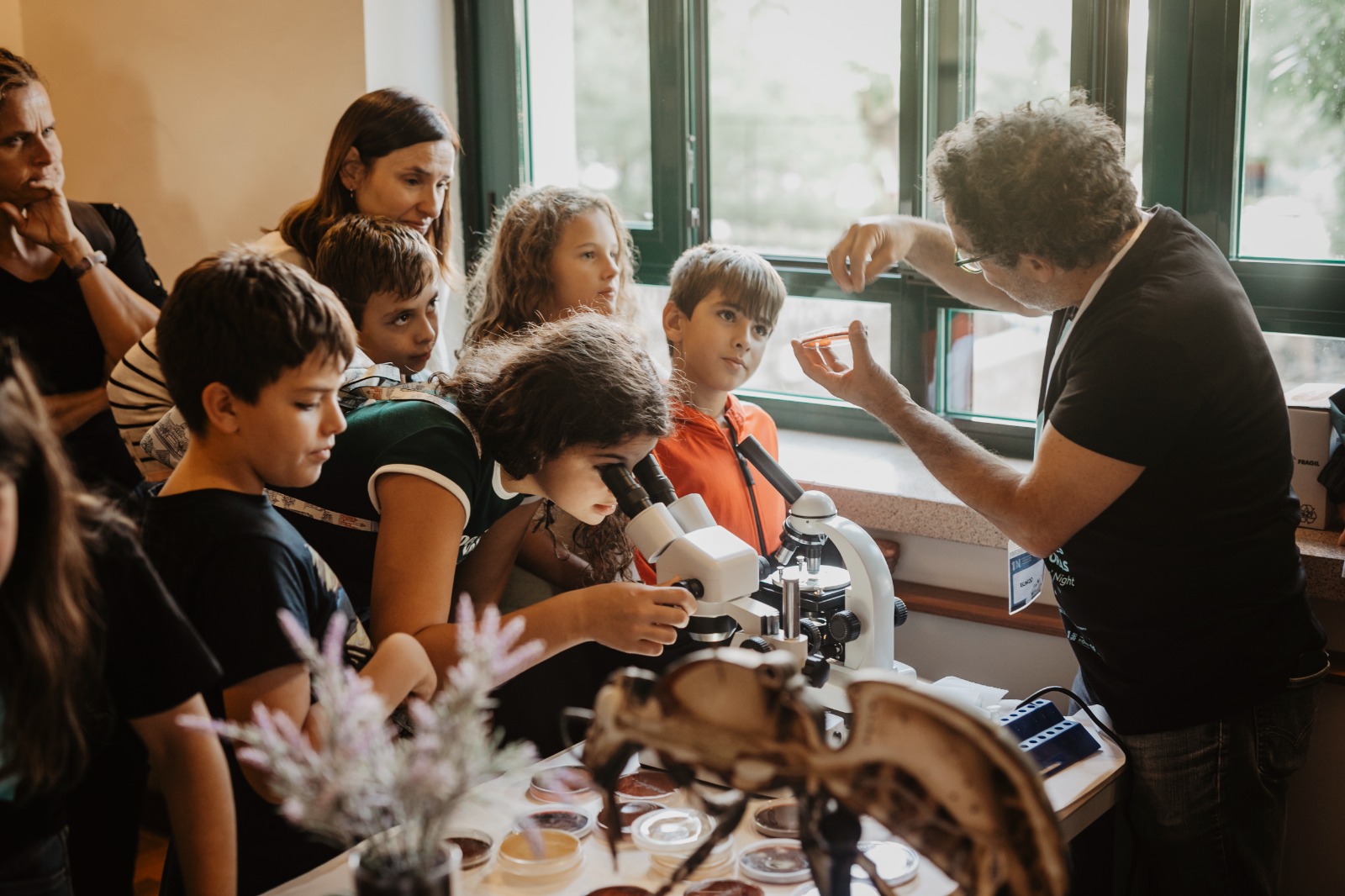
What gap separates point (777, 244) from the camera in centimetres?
299

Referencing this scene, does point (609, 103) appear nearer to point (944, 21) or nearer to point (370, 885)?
point (944, 21)

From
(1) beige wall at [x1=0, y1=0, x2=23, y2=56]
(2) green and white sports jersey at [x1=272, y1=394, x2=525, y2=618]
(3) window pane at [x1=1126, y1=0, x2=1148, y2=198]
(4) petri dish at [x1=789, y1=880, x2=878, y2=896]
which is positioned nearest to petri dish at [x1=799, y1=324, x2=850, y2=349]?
(2) green and white sports jersey at [x1=272, y1=394, x2=525, y2=618]

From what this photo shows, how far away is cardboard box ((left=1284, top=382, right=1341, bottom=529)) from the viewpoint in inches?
A: 84.4

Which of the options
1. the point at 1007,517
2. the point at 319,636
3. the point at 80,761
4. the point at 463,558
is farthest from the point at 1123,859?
the point at 80,761

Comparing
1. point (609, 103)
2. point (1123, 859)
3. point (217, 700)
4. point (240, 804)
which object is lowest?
point (1123, 859)

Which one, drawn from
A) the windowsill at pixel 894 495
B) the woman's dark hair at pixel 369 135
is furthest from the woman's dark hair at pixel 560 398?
the windowsill at pixel 894 495

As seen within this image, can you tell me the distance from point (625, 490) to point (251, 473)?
0.46m

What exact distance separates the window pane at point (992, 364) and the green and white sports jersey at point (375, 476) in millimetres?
1486

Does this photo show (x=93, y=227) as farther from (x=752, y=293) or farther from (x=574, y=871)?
(x=574, y=871)

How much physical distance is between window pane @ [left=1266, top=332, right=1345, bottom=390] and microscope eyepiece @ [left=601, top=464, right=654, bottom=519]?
148 cm

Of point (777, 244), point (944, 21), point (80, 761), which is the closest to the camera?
point (80, 761)

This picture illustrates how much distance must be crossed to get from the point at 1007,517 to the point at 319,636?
988 mm

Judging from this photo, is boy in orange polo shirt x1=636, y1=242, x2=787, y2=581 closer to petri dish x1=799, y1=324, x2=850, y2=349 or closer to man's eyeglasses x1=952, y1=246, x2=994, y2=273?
petri dish x1=799, y1=324, x2=850, y2=349

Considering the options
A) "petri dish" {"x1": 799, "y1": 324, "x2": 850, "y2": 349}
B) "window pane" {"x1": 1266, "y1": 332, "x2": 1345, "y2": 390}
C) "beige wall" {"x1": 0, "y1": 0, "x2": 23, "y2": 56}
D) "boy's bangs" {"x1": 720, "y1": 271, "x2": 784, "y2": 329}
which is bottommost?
"window pane" {"x1": 1266, "y1": 332, "x2": 1345, "y2": 390}
